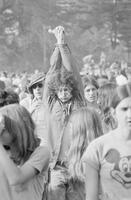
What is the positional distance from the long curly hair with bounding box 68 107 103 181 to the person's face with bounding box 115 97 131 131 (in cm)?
103

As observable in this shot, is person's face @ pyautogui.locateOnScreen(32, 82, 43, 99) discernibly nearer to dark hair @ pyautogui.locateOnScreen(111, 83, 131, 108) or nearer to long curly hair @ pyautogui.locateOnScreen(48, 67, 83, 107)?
long curly hair @ pyautogui.locateOnScreen(48, 67, 83, 107)

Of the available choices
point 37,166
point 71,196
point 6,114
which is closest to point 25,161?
point 37,166

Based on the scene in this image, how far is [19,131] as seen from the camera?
2.63m

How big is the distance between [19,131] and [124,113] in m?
0.53

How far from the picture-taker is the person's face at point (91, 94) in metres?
5.39

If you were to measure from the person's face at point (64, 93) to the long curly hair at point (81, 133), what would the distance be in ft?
2.85

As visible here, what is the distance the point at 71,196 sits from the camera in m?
3.78

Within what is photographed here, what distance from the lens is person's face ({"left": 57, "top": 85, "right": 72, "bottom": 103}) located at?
14.4 ft

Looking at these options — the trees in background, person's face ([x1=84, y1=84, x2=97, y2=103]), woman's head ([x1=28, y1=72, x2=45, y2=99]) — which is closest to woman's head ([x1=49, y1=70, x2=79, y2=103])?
person's face ([x1=84, y1=84, x2=97, y2=103])

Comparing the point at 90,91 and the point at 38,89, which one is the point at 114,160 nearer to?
the point at 90,91

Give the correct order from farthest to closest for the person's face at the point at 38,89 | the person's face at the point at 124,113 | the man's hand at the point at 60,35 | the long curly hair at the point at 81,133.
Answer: the person's face at the point at 38,89 < the man's hand at the point at 60,35 < the long curly hair at the point at 81,133 < the person's face at the point at 124,113

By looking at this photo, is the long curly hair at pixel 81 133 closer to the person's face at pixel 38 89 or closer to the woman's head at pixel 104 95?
the woman's head at pixel 104 95

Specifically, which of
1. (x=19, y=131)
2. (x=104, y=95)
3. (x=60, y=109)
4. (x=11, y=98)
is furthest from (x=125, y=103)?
(x=104, y=95)

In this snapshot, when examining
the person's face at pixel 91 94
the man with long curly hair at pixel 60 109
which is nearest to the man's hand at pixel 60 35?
the man with long curly hair at pixel 60 109
